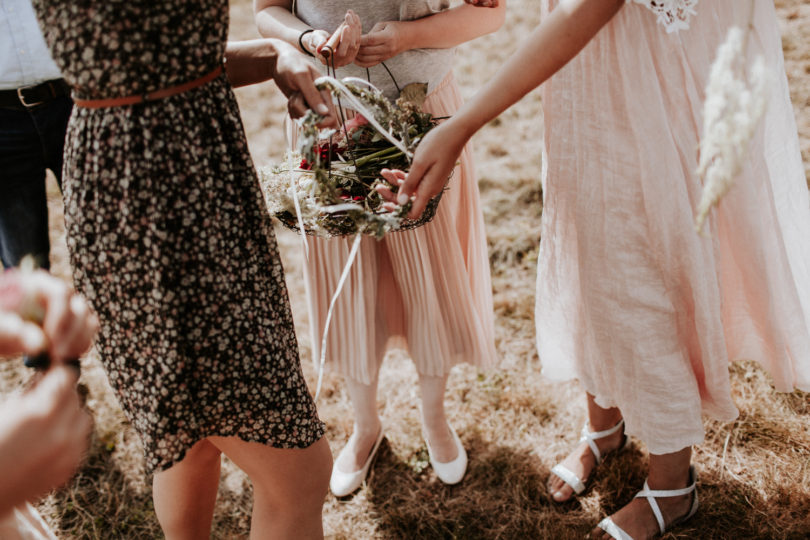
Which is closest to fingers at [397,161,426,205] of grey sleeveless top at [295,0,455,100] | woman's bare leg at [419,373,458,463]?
grey sleeveless top at [295,0,455,100]

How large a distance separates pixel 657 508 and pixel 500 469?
0.57 meters

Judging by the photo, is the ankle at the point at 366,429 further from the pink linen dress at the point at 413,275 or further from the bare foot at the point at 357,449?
the pink linen dress at the point at 413,275

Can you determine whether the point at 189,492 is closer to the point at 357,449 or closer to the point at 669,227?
the point at 357,449

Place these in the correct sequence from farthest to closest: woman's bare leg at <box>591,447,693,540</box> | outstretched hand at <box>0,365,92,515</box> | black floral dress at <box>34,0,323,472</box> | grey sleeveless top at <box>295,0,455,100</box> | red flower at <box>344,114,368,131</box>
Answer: woman's bare leg at <box>591,447,693,540</box> < grey sleeveless top at <box>295,0,455,100</box> < red flower at <box>344,114,368,131</box> < black floral dress at <box>34,0,323,472</box> < outstretched hand at <box>0,365,92,515</box>

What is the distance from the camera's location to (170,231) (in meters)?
1.19

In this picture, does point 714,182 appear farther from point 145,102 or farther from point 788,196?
point 788,196

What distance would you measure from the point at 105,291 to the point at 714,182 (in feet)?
3.55

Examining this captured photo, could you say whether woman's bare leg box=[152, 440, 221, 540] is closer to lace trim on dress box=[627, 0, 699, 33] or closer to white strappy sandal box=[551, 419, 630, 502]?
white strappy sandal box=[551, 419, 630, 502]

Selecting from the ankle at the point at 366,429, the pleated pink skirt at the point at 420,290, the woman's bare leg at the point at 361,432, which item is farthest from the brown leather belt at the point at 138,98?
the ankle at the point at 366,429

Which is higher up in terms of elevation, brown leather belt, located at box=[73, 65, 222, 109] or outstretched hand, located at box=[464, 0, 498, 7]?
outstretched hand, located at box=[464, 0, 498, 7]

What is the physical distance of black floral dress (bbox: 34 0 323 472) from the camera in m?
1.12

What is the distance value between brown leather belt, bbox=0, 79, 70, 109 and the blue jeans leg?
0.03 metres

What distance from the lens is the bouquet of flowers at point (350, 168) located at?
1410 mm

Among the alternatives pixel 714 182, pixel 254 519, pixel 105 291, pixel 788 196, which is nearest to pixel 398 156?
pixel 105 291
